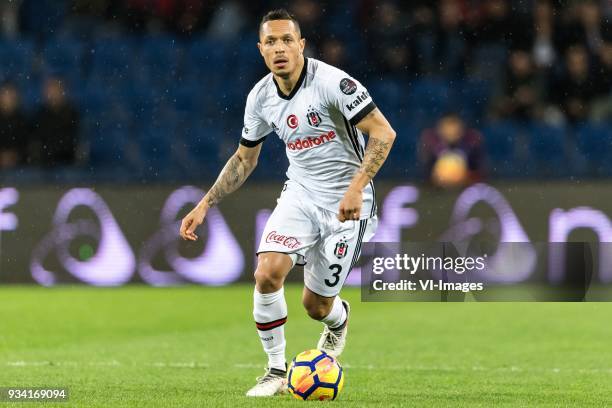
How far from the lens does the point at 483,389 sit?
6559 millimetres

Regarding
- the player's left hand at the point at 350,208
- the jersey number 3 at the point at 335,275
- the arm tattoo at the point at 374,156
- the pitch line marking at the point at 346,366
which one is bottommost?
the pitch line marking at the point at 346,366

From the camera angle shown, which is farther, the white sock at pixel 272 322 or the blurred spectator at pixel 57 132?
the blurred spectator at pixel 57 132

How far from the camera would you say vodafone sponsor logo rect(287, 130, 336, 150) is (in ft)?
21.3

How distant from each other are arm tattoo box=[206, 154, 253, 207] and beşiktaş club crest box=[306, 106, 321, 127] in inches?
24.3

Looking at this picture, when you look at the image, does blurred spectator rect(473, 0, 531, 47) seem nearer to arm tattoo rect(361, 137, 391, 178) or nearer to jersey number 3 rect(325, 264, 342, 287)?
jersey number 3 rect(325, 264, 342, 287)

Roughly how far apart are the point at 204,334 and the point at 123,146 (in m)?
6.33

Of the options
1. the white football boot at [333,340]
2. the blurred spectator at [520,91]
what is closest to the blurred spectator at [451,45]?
the blurred spectator at [520,91]

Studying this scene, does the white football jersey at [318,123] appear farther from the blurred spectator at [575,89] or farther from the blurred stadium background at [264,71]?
the blurred spectator at [575,89]

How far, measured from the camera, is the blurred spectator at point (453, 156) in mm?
14008

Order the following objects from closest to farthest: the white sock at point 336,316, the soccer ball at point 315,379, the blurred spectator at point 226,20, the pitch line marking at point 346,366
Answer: the soccer ball at point 315,379 < the white sock at point 336,316 < the pitch line marking at point 346,366 < the blurred spectator at point 226,20

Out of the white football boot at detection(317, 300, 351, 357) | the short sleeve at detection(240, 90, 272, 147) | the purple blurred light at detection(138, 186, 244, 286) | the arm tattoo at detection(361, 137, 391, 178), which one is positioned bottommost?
the purple blurred light at detection(138, 186, 244, 286)

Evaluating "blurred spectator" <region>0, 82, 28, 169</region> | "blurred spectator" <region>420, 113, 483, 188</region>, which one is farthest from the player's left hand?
"blurred spectator" <region>0, 82, 28, 169</region>

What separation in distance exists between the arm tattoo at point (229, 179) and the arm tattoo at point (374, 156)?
0.95 metres

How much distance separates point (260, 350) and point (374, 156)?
9.90 ft
